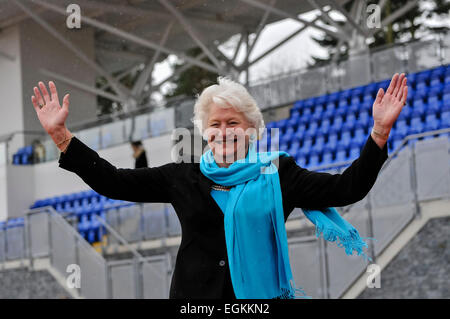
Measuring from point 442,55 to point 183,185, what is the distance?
43.9 ft

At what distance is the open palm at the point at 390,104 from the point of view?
3004 millimetres

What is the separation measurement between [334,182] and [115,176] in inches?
33.3

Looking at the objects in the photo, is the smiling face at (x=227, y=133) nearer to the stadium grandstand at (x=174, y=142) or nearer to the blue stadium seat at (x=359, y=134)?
the stadium grandstand at (x=174, y=142)

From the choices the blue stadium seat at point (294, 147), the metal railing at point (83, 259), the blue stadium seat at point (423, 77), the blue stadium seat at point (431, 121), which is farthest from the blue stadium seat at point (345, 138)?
the metal railing at point (83, 259)

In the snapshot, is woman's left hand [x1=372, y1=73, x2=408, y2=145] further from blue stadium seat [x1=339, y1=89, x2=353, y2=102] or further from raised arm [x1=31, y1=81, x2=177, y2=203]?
blue stadium seat [x1=339, y1=89, x2=353, y2=102]

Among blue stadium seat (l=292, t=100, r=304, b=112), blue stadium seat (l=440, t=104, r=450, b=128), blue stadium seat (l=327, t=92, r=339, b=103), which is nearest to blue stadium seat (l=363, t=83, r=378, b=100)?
blue stadium seat (l=327, t=92, r=339, b=103)

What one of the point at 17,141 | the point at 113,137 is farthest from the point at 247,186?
the point at 17,141

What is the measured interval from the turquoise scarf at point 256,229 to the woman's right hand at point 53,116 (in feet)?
1.85

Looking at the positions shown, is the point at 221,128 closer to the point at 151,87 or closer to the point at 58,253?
the point at 58,253

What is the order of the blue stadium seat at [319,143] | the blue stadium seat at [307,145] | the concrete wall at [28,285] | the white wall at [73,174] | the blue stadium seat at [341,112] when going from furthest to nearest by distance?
the blue stadium seat at [341,112] → the blue stadium seat at [307,145] → the blue stadium seat at [319,143] → the concrete wall at [28,285] → the white wall at [73,174]

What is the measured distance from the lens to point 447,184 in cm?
864

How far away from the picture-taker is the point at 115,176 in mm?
3172

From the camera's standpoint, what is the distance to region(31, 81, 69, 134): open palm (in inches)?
123

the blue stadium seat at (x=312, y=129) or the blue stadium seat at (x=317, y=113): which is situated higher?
the blue stadium seat at (x=317, y=113)
